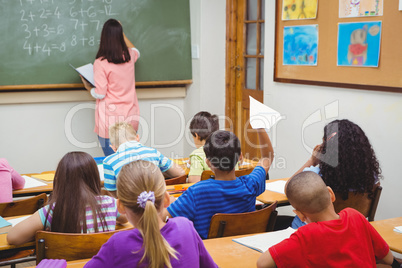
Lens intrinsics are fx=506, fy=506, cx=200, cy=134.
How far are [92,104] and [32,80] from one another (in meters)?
0.68

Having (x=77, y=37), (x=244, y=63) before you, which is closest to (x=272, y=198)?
(x=244, y=63)

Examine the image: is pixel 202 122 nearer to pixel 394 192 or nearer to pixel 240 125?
pixel 394 192

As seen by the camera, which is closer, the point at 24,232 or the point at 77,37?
the point at 24,232

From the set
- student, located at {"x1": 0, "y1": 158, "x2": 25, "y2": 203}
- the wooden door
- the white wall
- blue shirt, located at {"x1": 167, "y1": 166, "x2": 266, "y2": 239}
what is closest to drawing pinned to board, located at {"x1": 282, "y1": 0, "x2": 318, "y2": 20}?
the white wall

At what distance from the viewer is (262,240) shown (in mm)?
2055

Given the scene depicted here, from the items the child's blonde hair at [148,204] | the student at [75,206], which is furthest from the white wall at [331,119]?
the child's blonde hair at [148,204]

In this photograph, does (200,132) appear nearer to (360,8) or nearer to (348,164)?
(348,164)

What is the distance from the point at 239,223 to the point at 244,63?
3538 millimetres

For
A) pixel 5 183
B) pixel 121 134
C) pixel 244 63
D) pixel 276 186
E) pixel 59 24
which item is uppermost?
pixel 59 24

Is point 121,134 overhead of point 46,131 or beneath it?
overhead

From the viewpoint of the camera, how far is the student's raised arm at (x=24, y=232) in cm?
204

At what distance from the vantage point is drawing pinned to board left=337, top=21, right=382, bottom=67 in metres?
3.70

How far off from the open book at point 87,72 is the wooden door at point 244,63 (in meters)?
1.60

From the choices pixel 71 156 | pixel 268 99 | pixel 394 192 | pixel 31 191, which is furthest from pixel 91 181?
pixel 268 99
